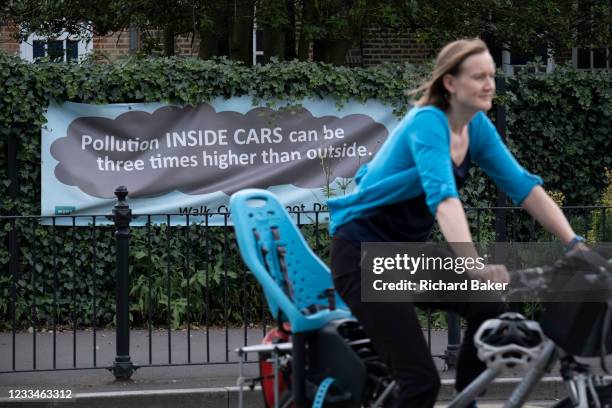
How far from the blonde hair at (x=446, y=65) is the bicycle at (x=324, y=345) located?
69 centimetres

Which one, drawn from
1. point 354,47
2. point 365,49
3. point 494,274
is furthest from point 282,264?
point 365,49

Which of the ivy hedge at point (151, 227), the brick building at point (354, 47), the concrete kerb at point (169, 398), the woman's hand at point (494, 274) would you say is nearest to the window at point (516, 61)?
the brick building at point (354, 47)

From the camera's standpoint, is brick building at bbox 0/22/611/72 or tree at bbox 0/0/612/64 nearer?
tree at bbox 0/0/612/64

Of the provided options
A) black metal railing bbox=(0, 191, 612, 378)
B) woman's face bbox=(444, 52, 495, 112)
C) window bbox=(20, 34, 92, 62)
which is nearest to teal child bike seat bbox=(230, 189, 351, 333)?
woman's face bbox=(444, 52, 495, 112)

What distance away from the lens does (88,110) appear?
403 inches

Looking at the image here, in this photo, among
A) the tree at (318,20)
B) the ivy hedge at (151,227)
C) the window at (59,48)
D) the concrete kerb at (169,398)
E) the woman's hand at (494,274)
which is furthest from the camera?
the window at (59,48)

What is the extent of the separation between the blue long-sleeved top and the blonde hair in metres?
0.08

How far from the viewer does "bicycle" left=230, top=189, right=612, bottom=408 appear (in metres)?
3.66

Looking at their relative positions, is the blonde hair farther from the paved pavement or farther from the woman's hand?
the paved pavement

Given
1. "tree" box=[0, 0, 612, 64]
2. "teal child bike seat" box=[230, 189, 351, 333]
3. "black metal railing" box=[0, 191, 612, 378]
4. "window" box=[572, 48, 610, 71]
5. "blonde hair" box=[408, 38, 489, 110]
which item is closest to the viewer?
"blonde hair" box=[408, 38, 489, 110]

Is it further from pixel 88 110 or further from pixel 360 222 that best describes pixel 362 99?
pixel 360 222

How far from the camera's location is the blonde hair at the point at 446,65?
12.6 feet

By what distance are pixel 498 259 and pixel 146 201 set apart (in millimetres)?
3816

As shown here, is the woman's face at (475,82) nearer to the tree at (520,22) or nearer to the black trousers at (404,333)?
the black trousers at (404,333)
